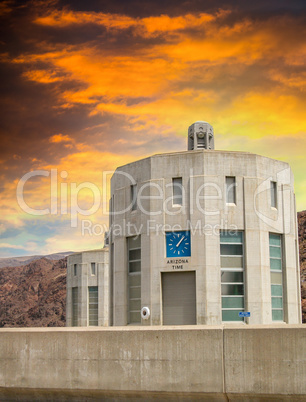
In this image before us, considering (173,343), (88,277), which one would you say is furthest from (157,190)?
(88,277)

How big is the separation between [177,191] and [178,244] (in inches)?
93.2

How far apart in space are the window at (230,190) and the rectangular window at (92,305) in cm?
3868

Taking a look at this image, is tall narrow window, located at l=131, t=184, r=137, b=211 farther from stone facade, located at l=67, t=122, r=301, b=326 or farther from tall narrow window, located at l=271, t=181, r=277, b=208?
tall narrow window, located at l=271, t=181, r=277, b=208

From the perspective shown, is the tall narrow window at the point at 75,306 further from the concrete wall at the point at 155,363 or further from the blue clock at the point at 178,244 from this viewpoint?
the concrete wall at the point at 155,363

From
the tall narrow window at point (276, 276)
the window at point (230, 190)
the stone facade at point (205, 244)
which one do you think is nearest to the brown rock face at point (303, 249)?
the tall narrow window at point (276, 276)

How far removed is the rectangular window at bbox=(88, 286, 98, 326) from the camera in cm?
6078

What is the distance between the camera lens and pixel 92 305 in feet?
203

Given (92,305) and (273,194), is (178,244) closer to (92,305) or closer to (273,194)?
(273,194)

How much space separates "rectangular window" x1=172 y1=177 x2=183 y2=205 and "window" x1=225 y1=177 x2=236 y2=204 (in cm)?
204

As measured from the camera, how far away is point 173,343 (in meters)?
13.3

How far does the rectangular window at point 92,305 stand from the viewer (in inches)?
2393

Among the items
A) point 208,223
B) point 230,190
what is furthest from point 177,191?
point 230,190

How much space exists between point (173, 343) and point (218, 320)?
10994 mm

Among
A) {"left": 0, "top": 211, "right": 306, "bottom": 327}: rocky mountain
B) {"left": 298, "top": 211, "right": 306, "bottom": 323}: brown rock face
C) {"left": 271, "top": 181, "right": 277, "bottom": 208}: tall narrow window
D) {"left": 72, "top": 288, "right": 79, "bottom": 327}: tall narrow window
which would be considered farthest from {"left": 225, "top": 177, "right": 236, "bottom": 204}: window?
{"left": 0, "top": 211, "right": 306, "bottom": 327}: rocky mountain
